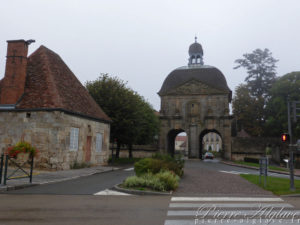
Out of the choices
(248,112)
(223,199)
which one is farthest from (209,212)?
(248,112)

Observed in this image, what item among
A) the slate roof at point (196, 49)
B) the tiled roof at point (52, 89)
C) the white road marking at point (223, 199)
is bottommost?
the white road marking at point (223, 199)

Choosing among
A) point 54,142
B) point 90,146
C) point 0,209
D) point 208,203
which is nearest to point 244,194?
point 208,203

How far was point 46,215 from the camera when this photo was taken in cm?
584

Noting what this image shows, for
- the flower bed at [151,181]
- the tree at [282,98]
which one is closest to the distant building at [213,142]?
the tree at [282,98]

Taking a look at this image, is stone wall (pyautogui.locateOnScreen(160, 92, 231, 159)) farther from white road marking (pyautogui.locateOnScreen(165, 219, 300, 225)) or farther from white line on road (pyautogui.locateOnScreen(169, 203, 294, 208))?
white road marking (pyautogui.locateOnScreen(165, 219, 300, 225))

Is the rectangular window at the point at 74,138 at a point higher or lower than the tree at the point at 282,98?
lower

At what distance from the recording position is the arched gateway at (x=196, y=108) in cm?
3703

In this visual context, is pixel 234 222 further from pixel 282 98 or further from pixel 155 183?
pixel 282 98

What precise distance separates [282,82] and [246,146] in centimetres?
1076

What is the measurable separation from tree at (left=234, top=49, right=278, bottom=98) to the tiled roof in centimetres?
3484

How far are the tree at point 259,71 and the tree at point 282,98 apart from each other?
796 centimetres

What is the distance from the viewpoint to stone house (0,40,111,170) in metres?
15.3

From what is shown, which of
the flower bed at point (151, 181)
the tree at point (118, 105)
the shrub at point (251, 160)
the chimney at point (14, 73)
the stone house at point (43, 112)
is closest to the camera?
the flower bed at point (151, 181)

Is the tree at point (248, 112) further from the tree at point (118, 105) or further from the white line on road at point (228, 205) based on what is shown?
the white line on road at point (228, 205)
